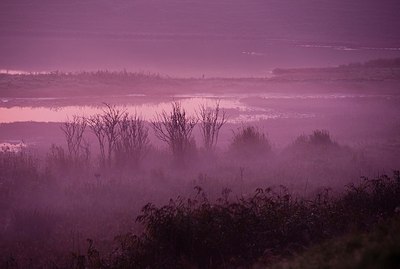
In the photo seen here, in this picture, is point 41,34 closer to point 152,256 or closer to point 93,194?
point 93,194

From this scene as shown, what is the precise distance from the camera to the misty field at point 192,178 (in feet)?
27.2

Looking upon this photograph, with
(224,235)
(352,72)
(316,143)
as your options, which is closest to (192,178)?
(316,143)

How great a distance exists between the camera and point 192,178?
1505 cm

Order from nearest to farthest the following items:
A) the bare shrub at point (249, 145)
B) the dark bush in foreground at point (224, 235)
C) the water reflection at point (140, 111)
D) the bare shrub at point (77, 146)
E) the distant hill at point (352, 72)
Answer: the dark bush in foreground at point (224, 235)
the bare shrub at point (77, 146)
the bare shrub at point (249, 145)
the water reflection at point (140, 111)
the distant hill at point (352, 72)

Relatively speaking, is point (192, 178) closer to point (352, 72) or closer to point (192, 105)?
point (192, 105)

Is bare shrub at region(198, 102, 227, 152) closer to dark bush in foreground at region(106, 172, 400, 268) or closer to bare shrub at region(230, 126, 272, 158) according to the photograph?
bare shrub at region(230, 126, 272, 158)

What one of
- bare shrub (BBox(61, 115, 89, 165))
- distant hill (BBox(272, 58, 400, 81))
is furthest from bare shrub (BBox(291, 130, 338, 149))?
distant hill (BBox(272, 58, 400, 81))

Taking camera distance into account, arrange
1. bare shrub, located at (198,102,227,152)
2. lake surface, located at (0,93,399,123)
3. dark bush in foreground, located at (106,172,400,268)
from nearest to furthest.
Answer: dark bush in foreground, located at (106,172,400,268) → bare shrub, located at (198,102,227,152) → lake surface, located at (0,93,399,123)

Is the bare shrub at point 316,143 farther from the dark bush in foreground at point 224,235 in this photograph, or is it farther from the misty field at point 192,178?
the dark bush in foreground at point 224,235

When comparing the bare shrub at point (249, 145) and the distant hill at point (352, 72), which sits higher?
the distant hill at point (352, 72)

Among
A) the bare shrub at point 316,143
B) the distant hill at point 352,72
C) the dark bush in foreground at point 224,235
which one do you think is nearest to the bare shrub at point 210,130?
the bare shrub at point 316,143

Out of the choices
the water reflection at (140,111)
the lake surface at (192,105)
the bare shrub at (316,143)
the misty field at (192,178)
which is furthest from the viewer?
the lake surface at (192,105)

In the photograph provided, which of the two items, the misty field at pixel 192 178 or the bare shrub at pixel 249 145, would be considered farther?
the bare shrub at pixel 249 145

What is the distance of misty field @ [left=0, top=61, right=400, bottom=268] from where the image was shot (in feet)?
27.2
